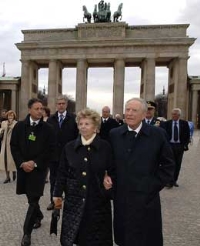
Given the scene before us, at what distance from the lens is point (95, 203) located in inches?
135

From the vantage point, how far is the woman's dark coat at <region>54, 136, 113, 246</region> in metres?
3.39

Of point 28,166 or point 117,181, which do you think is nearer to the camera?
point 117,181

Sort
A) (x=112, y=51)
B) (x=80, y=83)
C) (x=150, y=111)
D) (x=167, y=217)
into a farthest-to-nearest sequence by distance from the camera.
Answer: (x=80, y=83) → (x=112, y=51) → (x=150, y=111) → (x=167, y=217)

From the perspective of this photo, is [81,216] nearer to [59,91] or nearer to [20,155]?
[20,155]

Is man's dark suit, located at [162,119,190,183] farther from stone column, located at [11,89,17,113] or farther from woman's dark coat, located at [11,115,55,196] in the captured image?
stone column, located at [11,89,17,113]

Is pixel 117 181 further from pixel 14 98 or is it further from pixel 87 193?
pixel 14 98

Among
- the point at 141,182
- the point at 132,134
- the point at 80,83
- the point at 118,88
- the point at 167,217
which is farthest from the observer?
the point at 80,83

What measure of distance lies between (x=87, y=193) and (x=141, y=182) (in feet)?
1.91

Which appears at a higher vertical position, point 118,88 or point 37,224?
point 118,88

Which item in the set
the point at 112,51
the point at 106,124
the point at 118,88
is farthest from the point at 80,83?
the point at 106,124

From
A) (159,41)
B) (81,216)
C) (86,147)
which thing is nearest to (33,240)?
(81,216)

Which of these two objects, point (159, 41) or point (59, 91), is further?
point (59, 91)

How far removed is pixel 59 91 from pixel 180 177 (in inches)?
1753

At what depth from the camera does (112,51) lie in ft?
155
